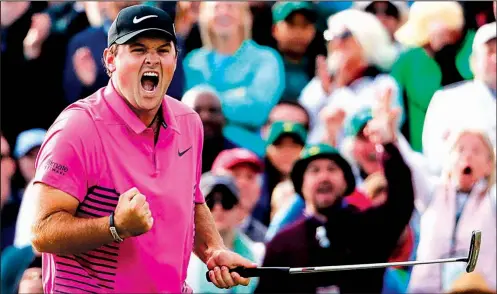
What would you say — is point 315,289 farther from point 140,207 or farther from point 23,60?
point 140,207

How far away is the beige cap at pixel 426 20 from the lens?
9312 millimetres

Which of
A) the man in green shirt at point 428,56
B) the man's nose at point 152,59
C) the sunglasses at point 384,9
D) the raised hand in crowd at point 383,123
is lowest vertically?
the man's nose at point 152,59

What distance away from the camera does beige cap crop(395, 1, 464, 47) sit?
931 cm

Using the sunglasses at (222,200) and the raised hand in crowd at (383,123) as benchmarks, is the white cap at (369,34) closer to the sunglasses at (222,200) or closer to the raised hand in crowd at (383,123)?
the raised hand in crowd at (383,123)

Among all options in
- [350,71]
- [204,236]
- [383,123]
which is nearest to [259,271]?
[204,236]

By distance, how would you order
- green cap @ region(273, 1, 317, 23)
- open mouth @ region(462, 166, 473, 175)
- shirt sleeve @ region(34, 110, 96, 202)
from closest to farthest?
shirt sleeve @ region(34, 110, 96, 202)
open mouth @ region(462, 166, 473, 175)
green cap @ region(273, 1, 317, 23)

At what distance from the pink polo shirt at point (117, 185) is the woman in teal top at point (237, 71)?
4.09 m

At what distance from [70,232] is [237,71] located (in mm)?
4769

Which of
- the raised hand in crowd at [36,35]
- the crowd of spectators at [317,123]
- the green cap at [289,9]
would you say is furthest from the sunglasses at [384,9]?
the raised hand in crowd at [36,35]

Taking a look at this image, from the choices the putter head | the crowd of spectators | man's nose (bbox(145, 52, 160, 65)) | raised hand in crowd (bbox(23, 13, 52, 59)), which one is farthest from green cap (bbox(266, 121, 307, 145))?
man's nose (bbox(145, 52, 160, 65))

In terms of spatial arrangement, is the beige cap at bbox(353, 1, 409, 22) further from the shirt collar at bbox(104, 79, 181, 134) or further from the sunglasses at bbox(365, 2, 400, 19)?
the shirt collar at bbox(104, 79, 181, 134)

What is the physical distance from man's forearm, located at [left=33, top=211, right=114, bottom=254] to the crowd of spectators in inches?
131

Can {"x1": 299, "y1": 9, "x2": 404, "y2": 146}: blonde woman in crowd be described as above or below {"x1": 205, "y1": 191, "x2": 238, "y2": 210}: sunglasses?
above

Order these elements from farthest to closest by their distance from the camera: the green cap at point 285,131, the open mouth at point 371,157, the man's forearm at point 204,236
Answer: the green cap at point 285,131 → the open mouth at point 371,157 → the man's forearm at point 204,236
